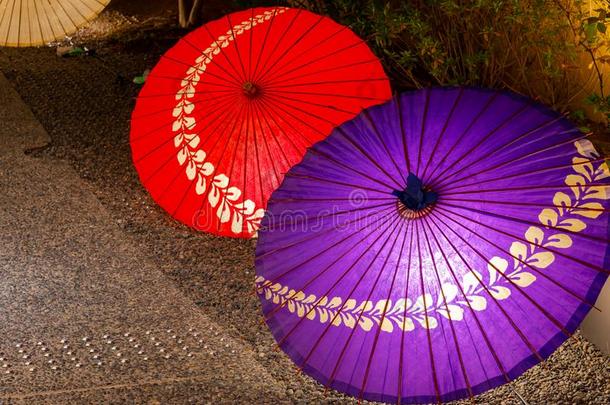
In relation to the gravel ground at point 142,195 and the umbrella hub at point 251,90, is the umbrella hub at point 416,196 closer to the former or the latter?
the gravel ground at point 142,195

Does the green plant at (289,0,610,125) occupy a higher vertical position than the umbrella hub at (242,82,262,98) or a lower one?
higher

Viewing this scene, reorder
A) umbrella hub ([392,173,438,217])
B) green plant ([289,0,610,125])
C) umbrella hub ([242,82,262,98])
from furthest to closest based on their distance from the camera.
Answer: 1. green plant ([289,0,610,125])
2. umbrella hub ([242,82,262,98])
3. umbrella hub ([392,173,438,217])

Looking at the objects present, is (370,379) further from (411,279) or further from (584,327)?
(584,327)

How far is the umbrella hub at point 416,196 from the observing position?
248 centimetres

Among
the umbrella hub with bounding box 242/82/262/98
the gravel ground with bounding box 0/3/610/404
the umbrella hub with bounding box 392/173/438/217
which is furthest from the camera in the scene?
the umbrella hub with bounding box 242/82/262/98

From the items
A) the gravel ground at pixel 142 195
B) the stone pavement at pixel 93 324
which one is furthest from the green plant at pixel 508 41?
the stone pavement at pixel 93 324

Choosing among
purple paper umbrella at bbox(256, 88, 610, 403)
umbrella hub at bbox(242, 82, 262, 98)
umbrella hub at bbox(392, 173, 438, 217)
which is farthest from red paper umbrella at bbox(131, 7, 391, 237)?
umbrella hub at bbox(392, 173, 438, 217)

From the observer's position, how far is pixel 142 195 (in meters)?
4.97

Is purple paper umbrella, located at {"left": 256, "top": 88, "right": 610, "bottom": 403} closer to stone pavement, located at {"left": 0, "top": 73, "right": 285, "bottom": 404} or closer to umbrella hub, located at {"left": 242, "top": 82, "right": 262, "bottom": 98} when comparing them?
stone pavement, located at {"left": 0, "top": 73, "right": 285, "bottom": 404}

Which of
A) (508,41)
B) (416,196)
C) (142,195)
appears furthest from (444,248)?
(142,195)

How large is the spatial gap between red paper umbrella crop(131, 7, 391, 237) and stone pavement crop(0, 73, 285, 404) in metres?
0.49

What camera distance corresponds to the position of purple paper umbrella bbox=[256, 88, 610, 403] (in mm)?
2531

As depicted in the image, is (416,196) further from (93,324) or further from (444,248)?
(93,324)

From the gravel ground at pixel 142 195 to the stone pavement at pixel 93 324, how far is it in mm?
100
